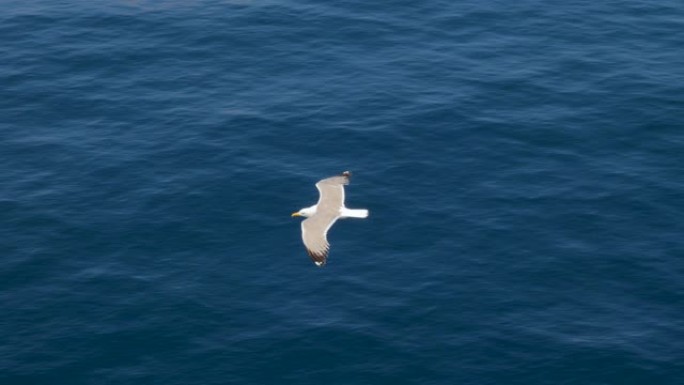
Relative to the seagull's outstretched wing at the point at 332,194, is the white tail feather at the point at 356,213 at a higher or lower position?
lower

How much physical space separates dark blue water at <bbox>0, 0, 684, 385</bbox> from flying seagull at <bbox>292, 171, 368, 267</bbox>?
1841cm

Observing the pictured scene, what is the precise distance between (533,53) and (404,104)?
23.8 m

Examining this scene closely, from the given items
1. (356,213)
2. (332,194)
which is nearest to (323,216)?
(356,213)

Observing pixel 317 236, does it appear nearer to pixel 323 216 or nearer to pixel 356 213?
pixel 323 216

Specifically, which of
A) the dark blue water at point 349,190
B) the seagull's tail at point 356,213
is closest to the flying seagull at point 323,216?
the seagull's tail at point 356,213

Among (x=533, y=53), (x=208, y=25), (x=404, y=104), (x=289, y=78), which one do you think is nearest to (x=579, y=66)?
(x=533, y=53)

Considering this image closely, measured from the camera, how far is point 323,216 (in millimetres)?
111625

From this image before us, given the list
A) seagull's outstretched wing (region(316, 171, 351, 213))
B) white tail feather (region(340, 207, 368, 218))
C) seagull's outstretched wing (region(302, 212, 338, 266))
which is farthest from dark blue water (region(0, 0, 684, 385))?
seagull's outstretched wing (region(302, 212, 338, 266))

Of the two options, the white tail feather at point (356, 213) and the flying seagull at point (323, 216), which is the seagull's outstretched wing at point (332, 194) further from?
the white tail feather at point (356, 213)

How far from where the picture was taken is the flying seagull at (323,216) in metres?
107

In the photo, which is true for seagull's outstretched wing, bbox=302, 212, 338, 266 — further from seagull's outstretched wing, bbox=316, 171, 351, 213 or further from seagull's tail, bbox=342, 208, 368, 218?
seagull's outstretched wing, bbox=316, 171, 351, 213

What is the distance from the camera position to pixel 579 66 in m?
171

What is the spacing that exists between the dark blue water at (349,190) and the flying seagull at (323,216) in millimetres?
18413

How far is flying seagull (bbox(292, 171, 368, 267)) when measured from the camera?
350 ft
